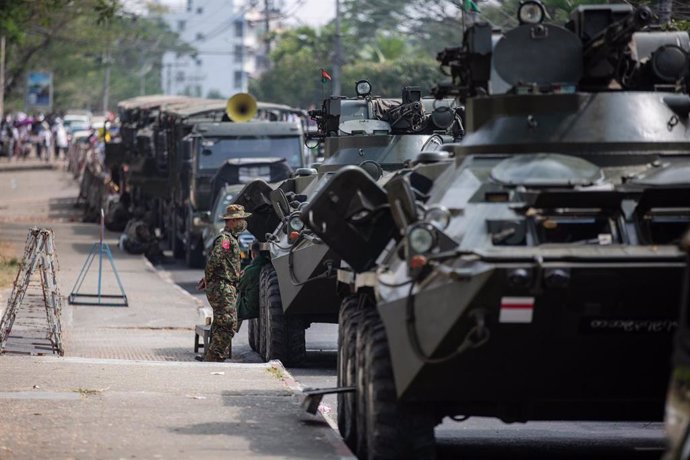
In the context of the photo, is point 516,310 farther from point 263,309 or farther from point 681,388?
point 263,309

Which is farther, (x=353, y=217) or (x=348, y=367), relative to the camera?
(x=348, y=367)

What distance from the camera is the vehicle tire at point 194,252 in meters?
33.0

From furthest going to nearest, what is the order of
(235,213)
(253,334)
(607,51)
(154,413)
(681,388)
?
(253,334) < (235,213) < (154,413) < (607,51) < (681,388)

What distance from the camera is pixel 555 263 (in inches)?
384

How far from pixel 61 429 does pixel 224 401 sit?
1881mm

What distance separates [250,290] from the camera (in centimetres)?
1928

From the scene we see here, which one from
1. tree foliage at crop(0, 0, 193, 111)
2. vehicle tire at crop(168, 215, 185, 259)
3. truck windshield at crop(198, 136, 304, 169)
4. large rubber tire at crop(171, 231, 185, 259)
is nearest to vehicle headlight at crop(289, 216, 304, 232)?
tree foliage at crop(0, 0, 193, 111)

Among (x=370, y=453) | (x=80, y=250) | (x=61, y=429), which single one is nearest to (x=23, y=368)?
(x=61, y=429)

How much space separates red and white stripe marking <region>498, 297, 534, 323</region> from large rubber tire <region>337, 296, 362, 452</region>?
2264mm

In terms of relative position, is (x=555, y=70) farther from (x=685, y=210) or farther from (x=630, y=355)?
(x=630, y=355)

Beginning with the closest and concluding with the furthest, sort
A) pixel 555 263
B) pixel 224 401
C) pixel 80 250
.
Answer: pixel 555 263 → pixel 224 401 → pixel 80 250

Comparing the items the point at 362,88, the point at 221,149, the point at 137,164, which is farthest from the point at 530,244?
the point at 137,164

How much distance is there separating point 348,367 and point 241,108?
21.8 meters

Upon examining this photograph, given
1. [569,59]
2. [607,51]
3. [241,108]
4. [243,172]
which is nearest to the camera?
[607,51]
